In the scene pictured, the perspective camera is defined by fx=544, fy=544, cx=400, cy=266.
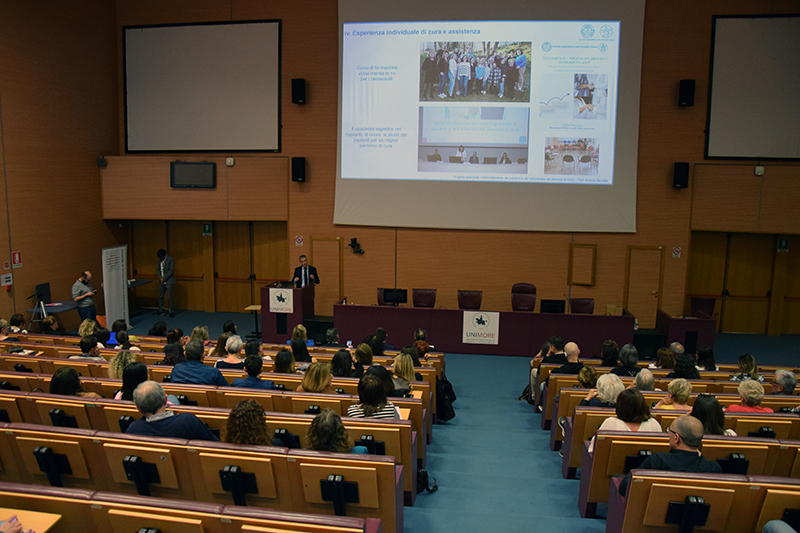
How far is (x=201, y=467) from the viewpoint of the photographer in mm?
3230

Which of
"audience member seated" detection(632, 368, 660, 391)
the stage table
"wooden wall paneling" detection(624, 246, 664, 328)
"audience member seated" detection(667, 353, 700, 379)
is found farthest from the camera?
"wooden wall paneling" detection(624, 246, 664, 328)

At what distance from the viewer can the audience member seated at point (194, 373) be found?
482 cm

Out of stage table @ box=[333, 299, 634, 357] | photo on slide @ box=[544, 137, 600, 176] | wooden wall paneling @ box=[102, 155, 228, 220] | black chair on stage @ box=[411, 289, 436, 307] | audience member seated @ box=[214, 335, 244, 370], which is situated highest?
photo on slide @ box=[544, 137, 600, 176]

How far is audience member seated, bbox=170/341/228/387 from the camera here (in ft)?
15.8

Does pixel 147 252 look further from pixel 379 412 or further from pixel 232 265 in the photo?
pixel 379 412

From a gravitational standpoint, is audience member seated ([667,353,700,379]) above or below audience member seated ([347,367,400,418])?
below

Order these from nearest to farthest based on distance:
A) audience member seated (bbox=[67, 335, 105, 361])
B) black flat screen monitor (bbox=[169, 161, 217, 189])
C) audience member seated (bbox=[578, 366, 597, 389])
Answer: audience member seated (bbox=[578, 366, 597, 389])
audience member seated (bbox=[67, 335, 105, 361])
black flat screen monitor (bbox=[169, 161, 217, 189])

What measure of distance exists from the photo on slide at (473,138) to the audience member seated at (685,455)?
8.21 meters

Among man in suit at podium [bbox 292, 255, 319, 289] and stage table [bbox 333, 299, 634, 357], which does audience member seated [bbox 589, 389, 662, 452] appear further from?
man in suit at podium [bbox 292, 255, 319, 289]

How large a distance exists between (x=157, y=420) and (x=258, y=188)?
8.86m

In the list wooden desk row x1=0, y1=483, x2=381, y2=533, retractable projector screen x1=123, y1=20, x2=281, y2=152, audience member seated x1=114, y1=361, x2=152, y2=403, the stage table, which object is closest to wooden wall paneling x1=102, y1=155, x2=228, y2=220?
retractable projector screen x1=123, y1=20, x2=281, y2=152

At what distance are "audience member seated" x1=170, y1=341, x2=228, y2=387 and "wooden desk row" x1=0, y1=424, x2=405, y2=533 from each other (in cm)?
146

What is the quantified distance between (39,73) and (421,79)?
720cm

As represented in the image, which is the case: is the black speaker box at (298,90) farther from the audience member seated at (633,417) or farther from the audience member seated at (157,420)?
the audience member seated at (633,417)
